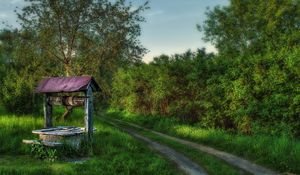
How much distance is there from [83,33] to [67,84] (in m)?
8.11

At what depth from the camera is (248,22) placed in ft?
151

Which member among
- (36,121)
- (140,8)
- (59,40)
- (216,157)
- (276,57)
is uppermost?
(140,8)

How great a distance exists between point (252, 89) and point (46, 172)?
9.50 m

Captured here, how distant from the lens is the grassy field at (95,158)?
11634 millimetres

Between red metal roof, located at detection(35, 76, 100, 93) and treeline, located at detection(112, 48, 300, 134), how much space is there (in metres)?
6.19

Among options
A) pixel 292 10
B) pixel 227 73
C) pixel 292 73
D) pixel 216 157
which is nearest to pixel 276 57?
pixel 292 73

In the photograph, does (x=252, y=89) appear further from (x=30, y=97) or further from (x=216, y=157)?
(x=30, y=97)

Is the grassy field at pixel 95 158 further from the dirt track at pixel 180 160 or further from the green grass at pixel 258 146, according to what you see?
the green grass at pixel 258 146

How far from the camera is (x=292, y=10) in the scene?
42938 millimetres

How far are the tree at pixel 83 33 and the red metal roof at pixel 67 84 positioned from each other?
21.5 feet

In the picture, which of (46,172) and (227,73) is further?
(227,73)

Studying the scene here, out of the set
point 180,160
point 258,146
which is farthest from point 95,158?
point 258,146

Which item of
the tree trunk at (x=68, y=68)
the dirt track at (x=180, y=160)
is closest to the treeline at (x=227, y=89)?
the dirt track at (x=180, y=160)

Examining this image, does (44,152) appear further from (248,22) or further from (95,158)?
(248,22)
